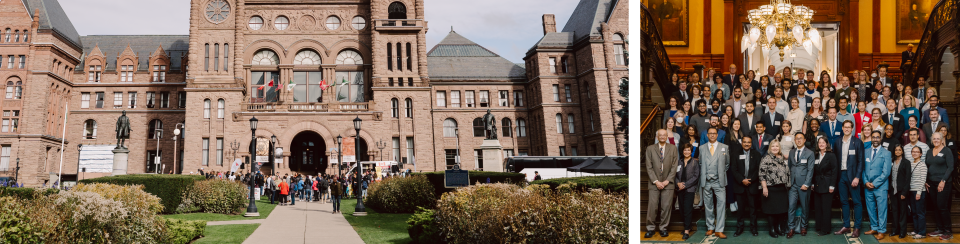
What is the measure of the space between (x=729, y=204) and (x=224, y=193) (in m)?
16.9

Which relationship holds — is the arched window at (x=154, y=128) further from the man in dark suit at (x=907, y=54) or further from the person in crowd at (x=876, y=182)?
the person in crowd at (x=876, y=182)

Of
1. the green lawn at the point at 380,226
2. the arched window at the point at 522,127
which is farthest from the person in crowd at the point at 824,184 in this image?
the arched window at the point at 522,127

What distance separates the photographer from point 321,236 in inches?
635

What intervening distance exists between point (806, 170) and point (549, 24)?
5225 cm

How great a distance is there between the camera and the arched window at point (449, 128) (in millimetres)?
59031

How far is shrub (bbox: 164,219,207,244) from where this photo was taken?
45.0ft

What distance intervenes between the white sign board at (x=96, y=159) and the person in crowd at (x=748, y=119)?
43.4 m

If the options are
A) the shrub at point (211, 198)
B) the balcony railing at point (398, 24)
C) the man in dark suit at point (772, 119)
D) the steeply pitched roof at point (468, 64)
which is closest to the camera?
the man in dark suit at point (772, 119)

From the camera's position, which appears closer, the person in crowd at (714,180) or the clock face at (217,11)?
the person in crowd at (714,180)

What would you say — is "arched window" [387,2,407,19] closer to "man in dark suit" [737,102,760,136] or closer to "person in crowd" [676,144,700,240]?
"man in dark suit" [737,102,760,136]

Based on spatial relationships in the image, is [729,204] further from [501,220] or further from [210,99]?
[210,99]

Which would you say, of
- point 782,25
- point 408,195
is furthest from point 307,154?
point 782,25

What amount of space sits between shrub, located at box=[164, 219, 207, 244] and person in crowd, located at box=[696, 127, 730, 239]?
9.18 meters

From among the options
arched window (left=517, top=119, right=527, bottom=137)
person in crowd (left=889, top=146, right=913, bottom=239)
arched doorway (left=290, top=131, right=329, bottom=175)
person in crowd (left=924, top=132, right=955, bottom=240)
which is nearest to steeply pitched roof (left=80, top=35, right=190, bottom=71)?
arched doorway (left=290, top=131, right=329, bottom=175)
